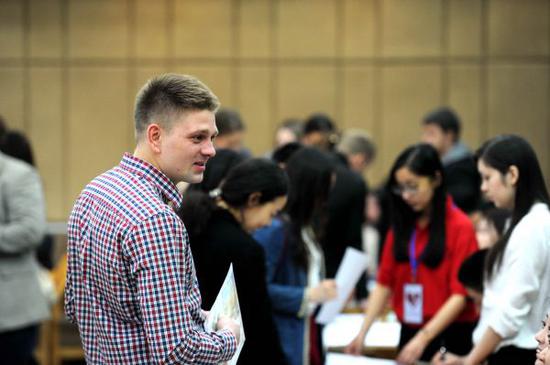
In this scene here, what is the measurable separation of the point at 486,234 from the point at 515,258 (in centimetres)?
113

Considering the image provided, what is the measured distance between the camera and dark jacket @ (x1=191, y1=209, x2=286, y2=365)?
3109mm

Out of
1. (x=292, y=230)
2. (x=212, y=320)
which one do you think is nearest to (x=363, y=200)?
(x=292, y=230)

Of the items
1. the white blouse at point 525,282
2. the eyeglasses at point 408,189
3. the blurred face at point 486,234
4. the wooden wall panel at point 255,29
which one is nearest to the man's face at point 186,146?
the white blouse at point 525,282

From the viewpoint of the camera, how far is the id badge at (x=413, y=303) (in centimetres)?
412

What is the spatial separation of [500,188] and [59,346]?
5532 mm

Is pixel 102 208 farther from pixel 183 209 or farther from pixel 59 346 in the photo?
pixel 59 346

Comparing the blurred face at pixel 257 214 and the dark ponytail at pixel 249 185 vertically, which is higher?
the dark ponytail at pixel 249 185

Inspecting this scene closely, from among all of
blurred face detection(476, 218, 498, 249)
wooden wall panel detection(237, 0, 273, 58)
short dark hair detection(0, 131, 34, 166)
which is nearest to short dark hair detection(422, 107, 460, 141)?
blurred face detection(476, 218, 498, 249)

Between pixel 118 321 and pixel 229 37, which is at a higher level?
pixel 229 37

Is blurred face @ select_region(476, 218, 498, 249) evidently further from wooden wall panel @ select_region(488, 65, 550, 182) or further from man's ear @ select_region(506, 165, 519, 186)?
wooden wall panel @ select_region(488, 65, 550, 182)

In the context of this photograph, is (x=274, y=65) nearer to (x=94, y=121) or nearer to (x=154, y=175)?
(x=94, y=121)

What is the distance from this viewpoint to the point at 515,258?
335 cm

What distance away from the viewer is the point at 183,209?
10.6 feet

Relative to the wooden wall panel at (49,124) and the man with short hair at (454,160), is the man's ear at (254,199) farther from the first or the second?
the wooden wall panel at (49,124)
